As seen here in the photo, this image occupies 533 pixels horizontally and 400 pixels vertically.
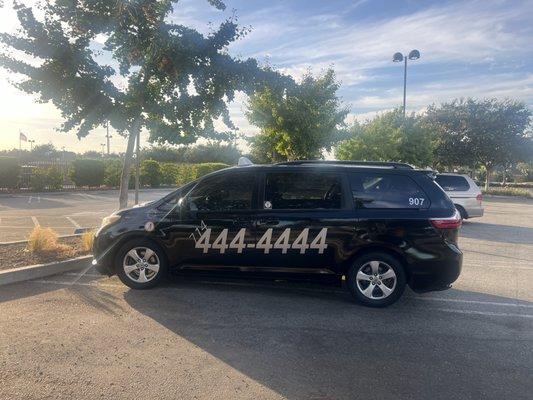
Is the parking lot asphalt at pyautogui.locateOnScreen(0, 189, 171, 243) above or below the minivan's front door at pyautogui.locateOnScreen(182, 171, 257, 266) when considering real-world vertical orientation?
below

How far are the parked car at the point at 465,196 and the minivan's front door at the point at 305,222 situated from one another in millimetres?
8969

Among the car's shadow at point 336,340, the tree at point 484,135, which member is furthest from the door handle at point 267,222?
the tree at point 484,135

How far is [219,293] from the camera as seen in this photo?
587 centimetres

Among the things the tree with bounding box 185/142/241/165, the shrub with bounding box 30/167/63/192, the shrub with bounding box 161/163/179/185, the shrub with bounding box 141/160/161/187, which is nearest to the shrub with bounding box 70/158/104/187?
the shrub with bounding box 30/167/63/192

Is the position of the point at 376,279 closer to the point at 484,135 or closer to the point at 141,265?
the point at 141,265

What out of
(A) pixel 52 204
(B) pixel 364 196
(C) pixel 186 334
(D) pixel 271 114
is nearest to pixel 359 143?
(D) pixel 271 114

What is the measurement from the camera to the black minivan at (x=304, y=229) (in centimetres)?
544

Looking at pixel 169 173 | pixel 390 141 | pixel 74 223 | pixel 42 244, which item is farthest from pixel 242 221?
pixel 169 173

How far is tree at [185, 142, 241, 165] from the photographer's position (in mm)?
58906

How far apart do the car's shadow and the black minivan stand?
0.40 meters

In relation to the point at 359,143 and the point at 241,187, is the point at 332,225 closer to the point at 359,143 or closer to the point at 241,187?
the point at 241,187

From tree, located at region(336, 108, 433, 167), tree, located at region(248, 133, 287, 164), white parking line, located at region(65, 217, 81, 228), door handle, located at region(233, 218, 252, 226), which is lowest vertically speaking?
white parking line, located at region(65, 217, 81, 228)

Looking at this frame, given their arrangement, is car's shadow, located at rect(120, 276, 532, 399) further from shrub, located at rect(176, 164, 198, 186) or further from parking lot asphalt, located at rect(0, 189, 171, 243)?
shrub, located at rect(176, 164, 198, 186)

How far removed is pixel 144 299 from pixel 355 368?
292 centimetres
